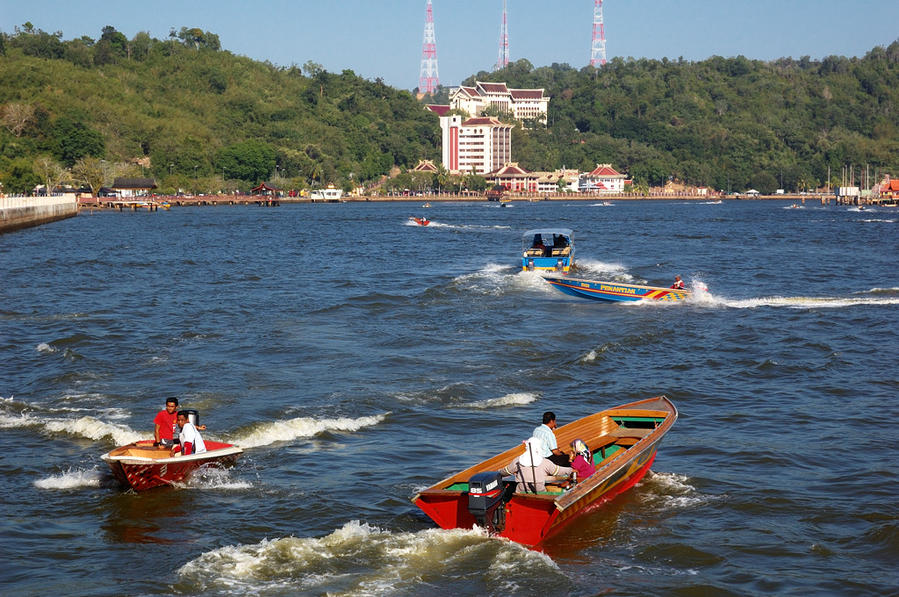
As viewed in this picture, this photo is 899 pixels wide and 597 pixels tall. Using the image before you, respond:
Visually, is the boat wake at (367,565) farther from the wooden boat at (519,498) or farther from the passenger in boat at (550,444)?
the passenger in boat at (550,444)

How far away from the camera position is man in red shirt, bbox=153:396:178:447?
58.7 feet

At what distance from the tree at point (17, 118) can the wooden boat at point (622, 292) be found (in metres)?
164

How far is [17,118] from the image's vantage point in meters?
180

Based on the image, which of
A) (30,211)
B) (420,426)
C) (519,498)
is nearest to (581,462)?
(519,498)

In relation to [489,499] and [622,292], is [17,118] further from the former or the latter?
[489,499]

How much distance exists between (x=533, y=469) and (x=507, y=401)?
8.74 meters

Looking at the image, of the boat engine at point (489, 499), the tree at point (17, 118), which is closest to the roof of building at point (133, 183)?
the tree at point (17, 118)

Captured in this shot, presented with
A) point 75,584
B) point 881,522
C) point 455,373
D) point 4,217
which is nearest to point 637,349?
point 455,373

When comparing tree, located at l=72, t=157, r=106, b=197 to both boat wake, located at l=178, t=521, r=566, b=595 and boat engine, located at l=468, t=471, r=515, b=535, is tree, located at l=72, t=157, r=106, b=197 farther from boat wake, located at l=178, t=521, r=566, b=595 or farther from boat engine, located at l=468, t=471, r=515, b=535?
boat engine, located at l=468, t=471, r=515, b=535

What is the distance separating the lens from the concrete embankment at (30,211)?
279 feet

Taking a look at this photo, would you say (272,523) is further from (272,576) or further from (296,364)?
(296,364)

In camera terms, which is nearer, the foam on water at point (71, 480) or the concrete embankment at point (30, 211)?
the foam on water at point (71, 480)

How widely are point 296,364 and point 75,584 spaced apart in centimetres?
1483

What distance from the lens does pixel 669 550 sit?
50.5ft
